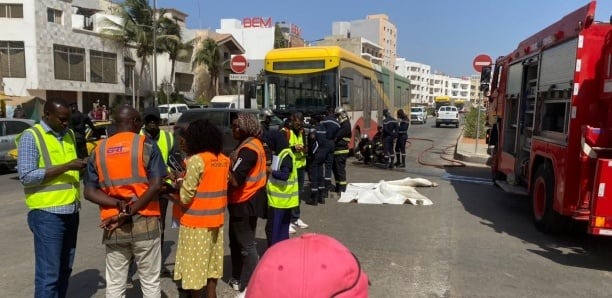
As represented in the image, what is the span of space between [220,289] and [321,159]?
4.44 meters

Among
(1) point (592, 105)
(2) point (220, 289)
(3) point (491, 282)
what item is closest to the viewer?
(2) point (220, 289)

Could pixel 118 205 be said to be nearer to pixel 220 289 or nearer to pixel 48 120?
pixel 48 120

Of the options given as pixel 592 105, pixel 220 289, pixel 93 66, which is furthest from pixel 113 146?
pixel 93 66

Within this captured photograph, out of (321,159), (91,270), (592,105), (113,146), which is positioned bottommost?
(91,270)

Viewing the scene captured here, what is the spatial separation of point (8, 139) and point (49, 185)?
11553 millimetres

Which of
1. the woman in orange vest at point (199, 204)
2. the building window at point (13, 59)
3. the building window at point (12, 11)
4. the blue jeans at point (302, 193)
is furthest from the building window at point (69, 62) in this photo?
the woman in orange vest at point (199, 204)

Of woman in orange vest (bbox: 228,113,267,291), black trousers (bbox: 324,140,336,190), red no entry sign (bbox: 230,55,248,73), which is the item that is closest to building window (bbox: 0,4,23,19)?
red no entry sign (bbox: 230,55,248,73)

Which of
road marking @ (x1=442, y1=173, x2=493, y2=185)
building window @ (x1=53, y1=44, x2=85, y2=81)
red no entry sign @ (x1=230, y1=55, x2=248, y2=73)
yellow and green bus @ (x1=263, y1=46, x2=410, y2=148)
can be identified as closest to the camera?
road marking @ (x1=442, y1=173, x2=493, y2=185)

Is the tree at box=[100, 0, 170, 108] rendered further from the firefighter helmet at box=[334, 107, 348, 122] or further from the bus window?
the firefighter helmet at box=[334, 107, 348, 122]

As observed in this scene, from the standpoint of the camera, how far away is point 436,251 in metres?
5.91

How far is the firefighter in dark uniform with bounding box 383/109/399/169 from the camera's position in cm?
1293

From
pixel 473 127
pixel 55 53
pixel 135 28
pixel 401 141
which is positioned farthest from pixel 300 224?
pixel 135 28

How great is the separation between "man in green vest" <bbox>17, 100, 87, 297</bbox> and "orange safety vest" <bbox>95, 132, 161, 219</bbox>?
0.42 m

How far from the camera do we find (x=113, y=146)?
126 inches
